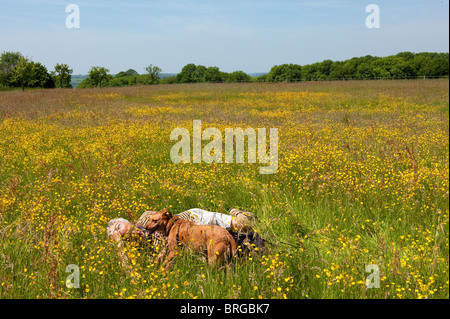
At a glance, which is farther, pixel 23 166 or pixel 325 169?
pixel 23 166

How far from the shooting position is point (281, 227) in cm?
375

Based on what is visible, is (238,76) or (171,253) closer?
(171,253)

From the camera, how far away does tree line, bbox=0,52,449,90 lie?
57.7 meters

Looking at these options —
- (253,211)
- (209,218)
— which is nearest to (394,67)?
(253,211)

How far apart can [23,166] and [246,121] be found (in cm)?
758

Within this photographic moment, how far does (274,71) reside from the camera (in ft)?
359

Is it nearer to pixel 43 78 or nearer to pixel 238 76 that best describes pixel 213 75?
pixel 238 76

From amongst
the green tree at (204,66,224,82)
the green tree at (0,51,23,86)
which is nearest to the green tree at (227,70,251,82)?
the green tree at (204,66,224,82)

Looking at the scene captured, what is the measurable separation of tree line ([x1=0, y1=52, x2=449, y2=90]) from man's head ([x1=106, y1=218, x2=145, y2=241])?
37.8m

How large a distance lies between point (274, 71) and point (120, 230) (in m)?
112

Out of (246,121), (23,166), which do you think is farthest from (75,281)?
(246,121)

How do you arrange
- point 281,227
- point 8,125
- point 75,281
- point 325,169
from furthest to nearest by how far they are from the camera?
point 8,125 < point 325,169 < point 281,227 < point 75,281

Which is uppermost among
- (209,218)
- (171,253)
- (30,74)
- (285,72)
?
(285,72)
